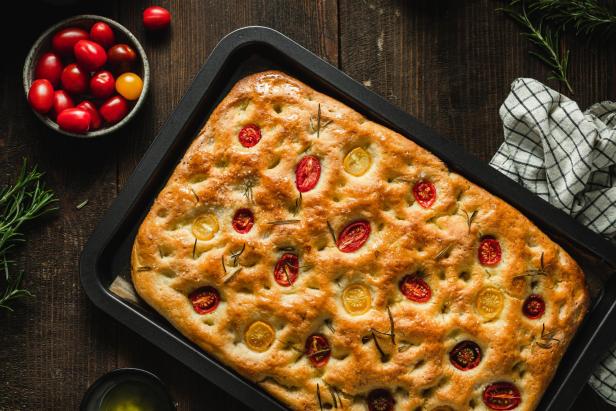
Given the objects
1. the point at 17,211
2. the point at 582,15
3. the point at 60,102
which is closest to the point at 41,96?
the point at 60,102

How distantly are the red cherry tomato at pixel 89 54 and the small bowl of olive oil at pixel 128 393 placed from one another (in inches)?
57.7

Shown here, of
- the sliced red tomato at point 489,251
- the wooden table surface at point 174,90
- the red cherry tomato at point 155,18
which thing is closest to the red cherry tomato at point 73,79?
the wooden table surface at point 174,90

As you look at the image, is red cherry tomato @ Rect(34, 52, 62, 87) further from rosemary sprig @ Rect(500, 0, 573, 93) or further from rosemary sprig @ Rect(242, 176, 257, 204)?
rosemary sprig @ Rect(500, 0, 573, 93)

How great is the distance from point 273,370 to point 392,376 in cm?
52

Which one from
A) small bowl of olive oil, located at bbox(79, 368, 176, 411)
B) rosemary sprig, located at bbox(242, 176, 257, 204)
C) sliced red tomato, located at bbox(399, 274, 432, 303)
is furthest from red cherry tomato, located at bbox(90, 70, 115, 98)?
sliced red tomato, located at bbox(399, 274, 432, 303)

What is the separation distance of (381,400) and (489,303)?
638 millimetres

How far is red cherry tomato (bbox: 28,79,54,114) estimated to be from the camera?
10.3ft

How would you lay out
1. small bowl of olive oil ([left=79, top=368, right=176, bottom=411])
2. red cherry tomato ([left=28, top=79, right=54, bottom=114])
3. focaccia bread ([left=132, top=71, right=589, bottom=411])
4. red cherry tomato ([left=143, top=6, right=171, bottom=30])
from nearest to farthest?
focaccia bread ([left=132, top=71, right=589, bottom=411])
small bowl of olive oil ([left=79, top=368, right=176, bottom=411])
red cherry tomato ([left=28, top=79, right=54, bottom=114])
red cherry tomato ([left=143, top=6, right=171, bottom=30])

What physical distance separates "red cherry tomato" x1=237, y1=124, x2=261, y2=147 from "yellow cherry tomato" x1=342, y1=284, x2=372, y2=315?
2.53ft

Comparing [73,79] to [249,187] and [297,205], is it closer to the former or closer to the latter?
[249,187]

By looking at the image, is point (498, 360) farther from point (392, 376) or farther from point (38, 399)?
point (38, 399)

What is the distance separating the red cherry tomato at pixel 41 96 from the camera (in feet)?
10.3

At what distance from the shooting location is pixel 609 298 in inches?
119

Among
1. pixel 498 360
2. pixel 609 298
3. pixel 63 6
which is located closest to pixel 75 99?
pixel 63 6
